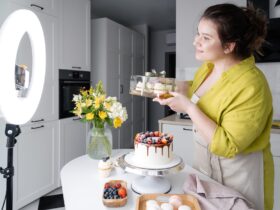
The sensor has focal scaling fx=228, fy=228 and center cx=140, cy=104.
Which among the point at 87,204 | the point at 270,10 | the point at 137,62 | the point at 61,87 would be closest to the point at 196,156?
the point at 87,204

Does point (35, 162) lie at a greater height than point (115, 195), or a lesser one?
lesser

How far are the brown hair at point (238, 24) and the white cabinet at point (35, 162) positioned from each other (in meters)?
1.90

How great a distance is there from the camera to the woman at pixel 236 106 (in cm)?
79

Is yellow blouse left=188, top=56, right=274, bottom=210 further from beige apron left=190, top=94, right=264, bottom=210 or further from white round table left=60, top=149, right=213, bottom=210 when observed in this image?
white round table left=60, top=149, right=213, bottom=210

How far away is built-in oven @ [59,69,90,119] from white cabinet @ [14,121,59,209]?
200 millimetres

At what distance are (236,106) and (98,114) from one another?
721 mm

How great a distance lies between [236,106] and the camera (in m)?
0.81

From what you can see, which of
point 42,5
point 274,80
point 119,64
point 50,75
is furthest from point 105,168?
point 119,64

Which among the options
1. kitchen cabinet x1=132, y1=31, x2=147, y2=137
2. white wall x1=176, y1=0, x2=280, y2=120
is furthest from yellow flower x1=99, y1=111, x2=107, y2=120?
kitchen cabinet x1=132, y1=31, x2=147, y2=137

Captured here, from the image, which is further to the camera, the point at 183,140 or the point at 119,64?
the point at 119,64

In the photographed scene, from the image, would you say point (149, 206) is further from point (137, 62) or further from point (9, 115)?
point (137, 62)

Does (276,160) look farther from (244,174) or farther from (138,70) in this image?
(138,70)

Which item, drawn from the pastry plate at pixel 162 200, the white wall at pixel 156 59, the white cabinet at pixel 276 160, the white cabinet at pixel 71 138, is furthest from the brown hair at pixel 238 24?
the white wall at pixel 156 59

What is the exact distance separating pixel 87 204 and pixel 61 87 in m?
1.85
